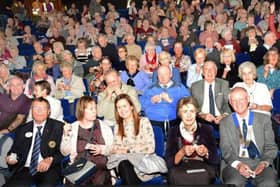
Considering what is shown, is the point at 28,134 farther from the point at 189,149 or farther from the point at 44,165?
the point at 189,149

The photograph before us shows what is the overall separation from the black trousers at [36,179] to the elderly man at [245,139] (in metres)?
1.39

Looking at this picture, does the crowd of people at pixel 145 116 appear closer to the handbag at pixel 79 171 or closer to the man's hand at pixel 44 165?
the man's hand at pixel 44 165

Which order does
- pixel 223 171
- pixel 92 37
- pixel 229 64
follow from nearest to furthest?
pixel 223 171 < pixel 229 64 < pixel 92 37

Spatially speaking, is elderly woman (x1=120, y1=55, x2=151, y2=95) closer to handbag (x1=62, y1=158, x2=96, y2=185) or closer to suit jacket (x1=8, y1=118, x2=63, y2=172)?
suit jacket (x1=8, y1=118, x2=63, y2=172)

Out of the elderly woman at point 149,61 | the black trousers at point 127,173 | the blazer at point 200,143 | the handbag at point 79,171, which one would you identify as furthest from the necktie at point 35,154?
the elderly woman at point 149,61

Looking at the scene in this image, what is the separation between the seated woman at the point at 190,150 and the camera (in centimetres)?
334

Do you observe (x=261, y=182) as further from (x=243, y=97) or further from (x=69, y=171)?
(x=69, y=171)

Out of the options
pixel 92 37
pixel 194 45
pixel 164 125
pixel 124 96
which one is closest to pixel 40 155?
pixel 124 96

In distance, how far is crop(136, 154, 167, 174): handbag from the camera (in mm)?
3469

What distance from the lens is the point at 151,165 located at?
3.48 meters

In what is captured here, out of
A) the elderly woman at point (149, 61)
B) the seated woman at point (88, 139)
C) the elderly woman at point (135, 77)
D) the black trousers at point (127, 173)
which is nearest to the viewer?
the black trousers at point (127, 173)

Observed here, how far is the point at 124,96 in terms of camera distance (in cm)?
368

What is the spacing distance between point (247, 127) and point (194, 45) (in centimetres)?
443

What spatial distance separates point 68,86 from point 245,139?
2.61 metres
